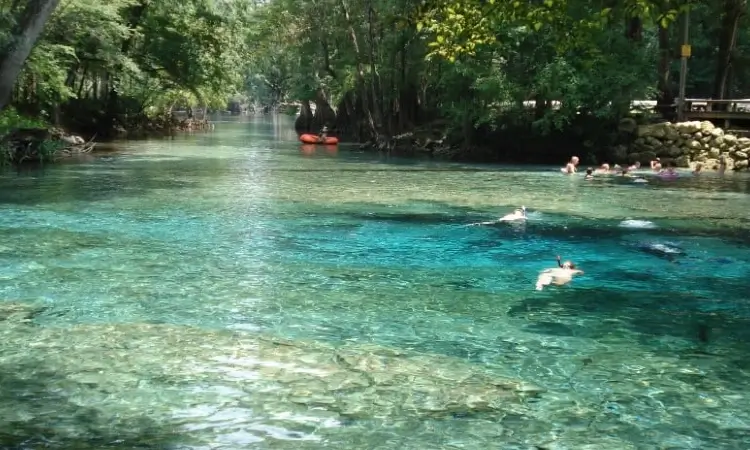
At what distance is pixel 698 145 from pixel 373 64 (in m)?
16.3

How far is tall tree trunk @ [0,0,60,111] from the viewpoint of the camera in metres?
6.43

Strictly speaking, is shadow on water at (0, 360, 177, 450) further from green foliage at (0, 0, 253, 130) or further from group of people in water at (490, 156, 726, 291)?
green foliage at (0, 0, 253, 130)

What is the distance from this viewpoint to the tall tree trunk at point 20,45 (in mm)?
6434

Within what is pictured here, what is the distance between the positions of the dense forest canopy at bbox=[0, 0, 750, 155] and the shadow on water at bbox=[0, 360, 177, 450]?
959 cm

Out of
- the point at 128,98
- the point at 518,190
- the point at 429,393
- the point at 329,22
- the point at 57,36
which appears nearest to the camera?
the point at 429,393

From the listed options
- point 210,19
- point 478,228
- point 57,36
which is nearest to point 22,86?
point 57,36

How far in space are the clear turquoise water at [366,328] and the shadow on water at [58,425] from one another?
0.07 feet

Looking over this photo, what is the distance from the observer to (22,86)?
28.6 metres

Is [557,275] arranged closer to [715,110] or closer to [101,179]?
[101,179]

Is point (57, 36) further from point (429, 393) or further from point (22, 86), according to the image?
point (429, 393)

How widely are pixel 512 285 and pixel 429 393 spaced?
4.47 metres

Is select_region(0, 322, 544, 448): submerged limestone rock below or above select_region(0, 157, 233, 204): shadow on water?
below

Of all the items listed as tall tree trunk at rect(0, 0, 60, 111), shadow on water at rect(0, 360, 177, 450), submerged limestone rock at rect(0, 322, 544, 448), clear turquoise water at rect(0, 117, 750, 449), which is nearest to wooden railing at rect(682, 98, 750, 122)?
clear turquoise water at rect(0, 117, 750, 449)

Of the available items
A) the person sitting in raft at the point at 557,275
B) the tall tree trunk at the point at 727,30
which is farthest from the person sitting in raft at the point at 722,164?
the person sitting in raft at the point at 557,275
